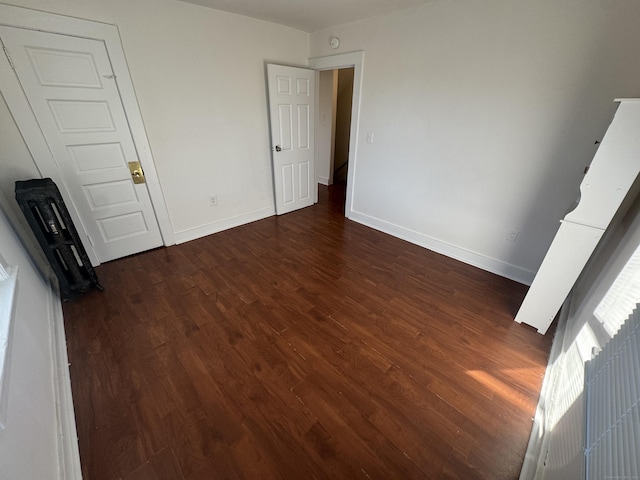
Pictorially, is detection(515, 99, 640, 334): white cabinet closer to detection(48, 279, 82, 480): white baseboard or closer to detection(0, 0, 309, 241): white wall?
detection(48, 279, 82, 480): white baseboard

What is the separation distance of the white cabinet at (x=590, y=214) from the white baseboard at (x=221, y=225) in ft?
10.1

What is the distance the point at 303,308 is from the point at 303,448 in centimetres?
96

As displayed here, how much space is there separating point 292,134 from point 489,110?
228 centimetres

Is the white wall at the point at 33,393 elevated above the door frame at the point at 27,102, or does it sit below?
below

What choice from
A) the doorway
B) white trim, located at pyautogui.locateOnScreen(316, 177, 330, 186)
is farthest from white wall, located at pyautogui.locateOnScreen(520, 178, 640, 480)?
white trim, located at pyautogui.locateOnScreen(316, 177, 330, 186)

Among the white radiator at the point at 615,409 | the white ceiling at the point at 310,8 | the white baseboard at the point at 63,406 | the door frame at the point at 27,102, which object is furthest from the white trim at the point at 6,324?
the white ceiling at the point at 310,8

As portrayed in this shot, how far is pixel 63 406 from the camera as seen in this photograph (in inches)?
52.0

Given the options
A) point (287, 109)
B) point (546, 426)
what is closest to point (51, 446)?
point (546, 426)

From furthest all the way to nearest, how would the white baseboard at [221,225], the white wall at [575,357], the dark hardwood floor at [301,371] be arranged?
the white baseboard at [221,225] → the dark hardwood floor at [301,371] → the white wall at [575,357]

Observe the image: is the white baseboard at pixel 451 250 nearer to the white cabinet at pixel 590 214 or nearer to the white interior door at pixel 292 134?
the white cabinet at pixel 590 214

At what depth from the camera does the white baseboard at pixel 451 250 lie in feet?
8.05

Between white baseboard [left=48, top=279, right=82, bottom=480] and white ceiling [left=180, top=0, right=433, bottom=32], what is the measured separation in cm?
293

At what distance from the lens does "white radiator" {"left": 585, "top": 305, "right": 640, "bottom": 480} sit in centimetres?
67

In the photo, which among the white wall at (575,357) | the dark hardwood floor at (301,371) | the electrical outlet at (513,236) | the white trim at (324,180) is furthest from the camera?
the white trim at (324,180)
